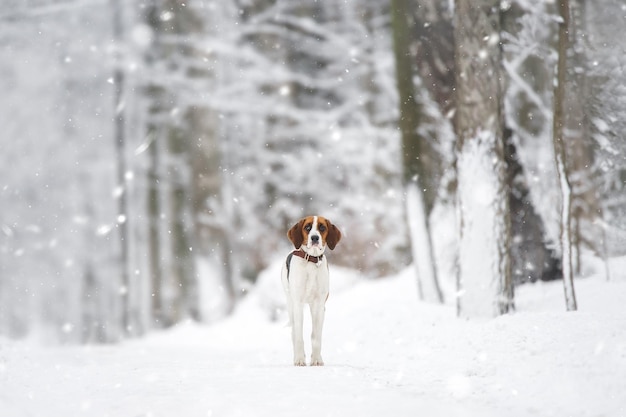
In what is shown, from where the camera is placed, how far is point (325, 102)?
21875 mm

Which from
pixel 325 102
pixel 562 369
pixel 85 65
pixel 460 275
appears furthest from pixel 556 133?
pixel 85 65

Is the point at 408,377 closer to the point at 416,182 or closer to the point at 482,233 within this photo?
the point at 482,233

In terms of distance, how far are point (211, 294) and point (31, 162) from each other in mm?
8925

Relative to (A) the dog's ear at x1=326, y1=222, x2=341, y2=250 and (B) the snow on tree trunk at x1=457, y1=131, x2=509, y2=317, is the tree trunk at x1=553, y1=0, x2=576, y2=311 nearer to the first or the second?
(B) the snow on tree trunk at x1=457, y1=131, x2=509, y2=317

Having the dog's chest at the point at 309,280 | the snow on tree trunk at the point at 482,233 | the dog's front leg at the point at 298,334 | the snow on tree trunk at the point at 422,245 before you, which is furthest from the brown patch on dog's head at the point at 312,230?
the snow on tree trunk at the point at 422,245

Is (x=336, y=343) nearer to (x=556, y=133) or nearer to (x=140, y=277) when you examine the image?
(x=556, y=133)

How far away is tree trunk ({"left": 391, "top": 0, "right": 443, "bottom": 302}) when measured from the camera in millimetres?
13477

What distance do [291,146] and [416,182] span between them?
9.63 m

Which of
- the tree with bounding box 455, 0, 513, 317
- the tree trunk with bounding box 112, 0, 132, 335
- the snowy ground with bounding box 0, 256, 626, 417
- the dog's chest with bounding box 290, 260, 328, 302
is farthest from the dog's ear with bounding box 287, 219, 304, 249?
the tree trunk with bounding box 112, 0, 132, 335

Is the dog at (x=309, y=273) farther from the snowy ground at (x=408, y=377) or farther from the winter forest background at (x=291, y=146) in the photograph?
the winter forest background at (x=291, y=146)

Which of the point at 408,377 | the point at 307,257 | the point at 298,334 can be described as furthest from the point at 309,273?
the point at 408,377

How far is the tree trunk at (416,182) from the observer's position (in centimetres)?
1348

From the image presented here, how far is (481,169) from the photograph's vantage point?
10.7 meters

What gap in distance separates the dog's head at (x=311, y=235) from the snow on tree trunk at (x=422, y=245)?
222 inches
